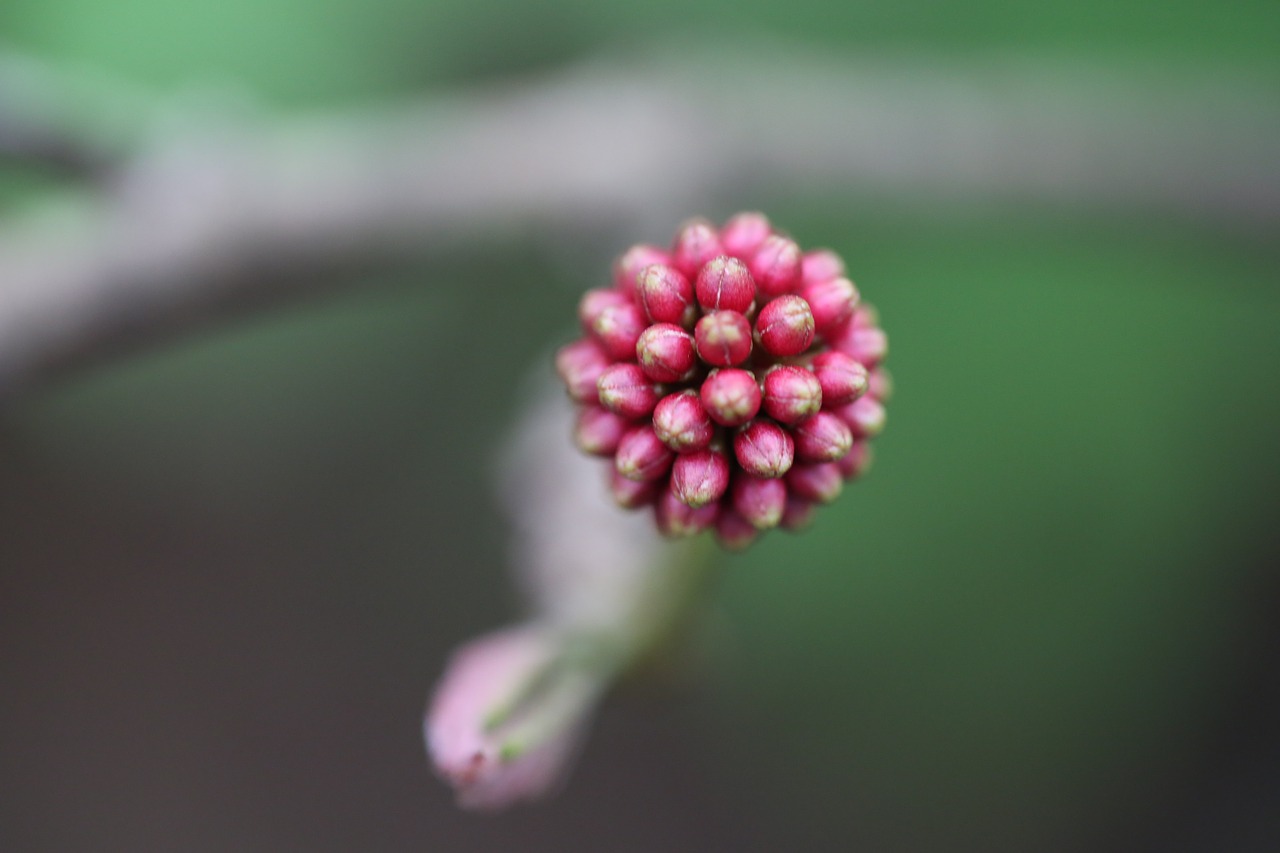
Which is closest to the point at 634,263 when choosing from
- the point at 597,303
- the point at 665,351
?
the point at 597,303

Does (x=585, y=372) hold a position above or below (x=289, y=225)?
below

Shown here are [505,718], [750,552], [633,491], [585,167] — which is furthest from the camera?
[750,552]

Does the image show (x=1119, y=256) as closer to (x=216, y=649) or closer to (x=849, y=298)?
(x=849, y=298)

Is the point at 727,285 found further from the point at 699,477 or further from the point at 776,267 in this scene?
the point at 699,477

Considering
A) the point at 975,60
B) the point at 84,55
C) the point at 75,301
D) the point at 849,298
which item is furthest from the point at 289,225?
the point at 975,60

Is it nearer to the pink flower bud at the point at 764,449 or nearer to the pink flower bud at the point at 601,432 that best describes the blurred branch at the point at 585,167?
the pink flower bud at the point at 601,432

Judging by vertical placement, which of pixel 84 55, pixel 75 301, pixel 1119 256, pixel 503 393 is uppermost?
pixel 84 55

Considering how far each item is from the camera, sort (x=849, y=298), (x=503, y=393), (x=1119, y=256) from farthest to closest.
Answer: (x=503, y=393) → (x=1119, y=256) → (x=849, y=298)
